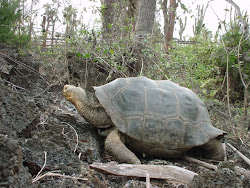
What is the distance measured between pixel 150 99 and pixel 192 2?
5.99m

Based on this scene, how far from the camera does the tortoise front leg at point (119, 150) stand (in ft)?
9.00

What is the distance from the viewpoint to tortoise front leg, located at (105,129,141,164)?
2742 millimetres

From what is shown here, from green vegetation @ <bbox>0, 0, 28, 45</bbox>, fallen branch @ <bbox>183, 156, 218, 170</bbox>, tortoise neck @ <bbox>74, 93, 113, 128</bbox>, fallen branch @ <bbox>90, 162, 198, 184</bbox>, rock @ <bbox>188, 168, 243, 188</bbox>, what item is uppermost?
green vegetation @ <bbox>0, 0, 28, 45</bbox>

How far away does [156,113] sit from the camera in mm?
3012

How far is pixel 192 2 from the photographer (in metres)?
8.18

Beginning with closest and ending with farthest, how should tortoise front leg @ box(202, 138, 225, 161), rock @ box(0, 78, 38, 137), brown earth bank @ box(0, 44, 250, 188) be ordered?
brown earth bank @ box(0, 44, 250, 188) → rock @ box(0, 78, 38, 137) → tortoise front leg @ box(202, 138, 225, 161)


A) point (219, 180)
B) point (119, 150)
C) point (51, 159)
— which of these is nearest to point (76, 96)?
point (119, 150)

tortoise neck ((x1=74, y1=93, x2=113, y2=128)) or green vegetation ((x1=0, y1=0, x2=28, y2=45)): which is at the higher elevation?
green vegetation ((x1=0, y1=0, x2=28, y2=45))

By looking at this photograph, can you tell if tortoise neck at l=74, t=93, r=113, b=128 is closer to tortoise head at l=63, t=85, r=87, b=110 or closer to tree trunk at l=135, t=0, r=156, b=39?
tortoise head at l=63, t=85, r=87, b=110

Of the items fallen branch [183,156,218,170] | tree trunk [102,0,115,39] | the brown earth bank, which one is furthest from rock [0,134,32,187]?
tree trunk [102,0,115,39]

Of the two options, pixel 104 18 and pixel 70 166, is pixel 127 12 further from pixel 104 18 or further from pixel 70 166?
pixel 70 166

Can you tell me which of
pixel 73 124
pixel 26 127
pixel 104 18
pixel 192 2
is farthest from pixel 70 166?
pixel 192 2

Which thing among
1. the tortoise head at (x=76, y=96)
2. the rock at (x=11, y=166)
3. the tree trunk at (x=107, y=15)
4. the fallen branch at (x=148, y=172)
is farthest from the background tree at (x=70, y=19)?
the rock at (x=11, y=166)

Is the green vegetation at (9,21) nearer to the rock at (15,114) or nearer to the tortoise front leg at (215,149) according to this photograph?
the rock at (15,114)
